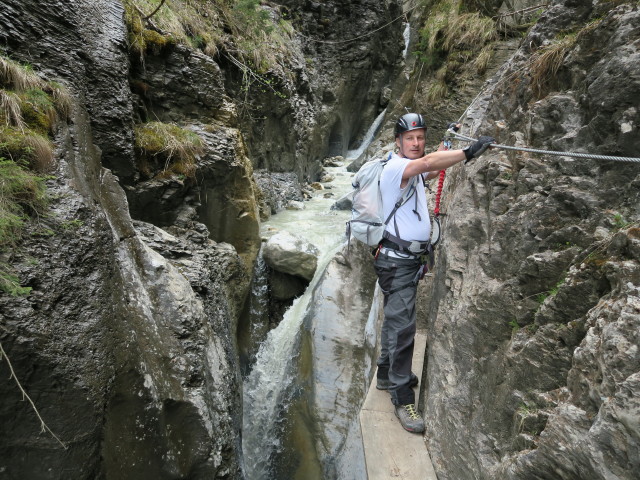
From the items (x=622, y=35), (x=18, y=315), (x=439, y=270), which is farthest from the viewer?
(x=439, y=270)

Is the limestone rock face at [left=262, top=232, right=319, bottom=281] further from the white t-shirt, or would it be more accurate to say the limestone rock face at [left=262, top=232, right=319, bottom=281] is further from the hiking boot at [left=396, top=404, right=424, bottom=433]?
the white t-shirt

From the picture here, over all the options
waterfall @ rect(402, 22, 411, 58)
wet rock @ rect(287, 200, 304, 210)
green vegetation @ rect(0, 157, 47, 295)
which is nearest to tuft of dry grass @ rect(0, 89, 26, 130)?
green vegetation @ rect(0, 157, 47, 295)

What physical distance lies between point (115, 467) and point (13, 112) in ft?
8.88

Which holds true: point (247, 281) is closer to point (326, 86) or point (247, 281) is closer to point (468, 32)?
point (468, 32)

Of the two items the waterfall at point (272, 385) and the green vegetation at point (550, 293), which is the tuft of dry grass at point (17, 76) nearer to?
the green vegetation at point (550, 293)

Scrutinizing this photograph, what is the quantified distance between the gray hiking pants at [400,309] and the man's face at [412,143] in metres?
0.88

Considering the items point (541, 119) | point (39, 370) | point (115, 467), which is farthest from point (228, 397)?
point (541, 119)

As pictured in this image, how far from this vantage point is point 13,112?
280 centimetres

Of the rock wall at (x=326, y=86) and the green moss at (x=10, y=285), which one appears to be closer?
the green moss at (x=10, y=285)

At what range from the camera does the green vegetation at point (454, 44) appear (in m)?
7.97

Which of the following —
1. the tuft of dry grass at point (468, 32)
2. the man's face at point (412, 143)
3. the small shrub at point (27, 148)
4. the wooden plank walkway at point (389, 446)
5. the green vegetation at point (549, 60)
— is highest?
the tuft of dry grass at point (468, 32)

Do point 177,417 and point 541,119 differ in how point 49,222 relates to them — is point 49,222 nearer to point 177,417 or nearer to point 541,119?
point 177,417

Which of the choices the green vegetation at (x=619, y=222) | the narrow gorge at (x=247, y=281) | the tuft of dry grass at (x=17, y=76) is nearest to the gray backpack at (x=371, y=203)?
the narrow gorge at (x=247, y=281)

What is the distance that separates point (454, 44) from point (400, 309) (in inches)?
303
